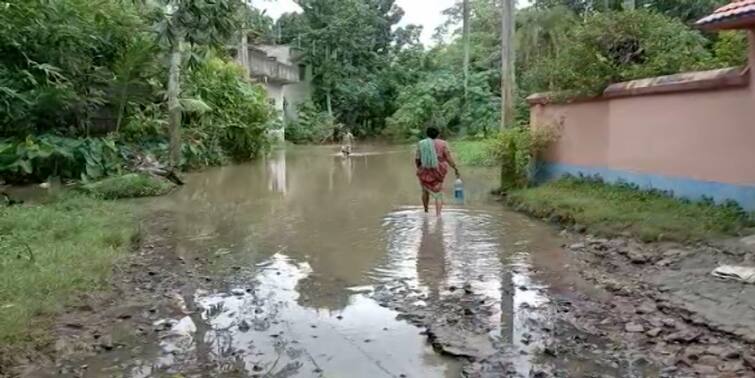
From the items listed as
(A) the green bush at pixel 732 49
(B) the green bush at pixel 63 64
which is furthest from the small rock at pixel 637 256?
(B) the green bush at pixel 63 64

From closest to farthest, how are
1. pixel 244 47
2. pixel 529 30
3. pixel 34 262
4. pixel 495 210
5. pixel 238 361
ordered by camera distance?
pixel 238 361
pixel 34 262
pixel 495 210
pixel 529 30
pixel 244 47

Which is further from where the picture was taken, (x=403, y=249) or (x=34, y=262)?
(x=403, y=249)

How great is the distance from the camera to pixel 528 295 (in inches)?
257

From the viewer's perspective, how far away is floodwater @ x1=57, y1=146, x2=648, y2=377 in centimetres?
493

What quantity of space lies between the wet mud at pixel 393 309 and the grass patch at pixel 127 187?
3.59 meters

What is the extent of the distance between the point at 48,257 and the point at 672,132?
8791 mm

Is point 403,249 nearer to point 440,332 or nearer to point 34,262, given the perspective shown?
point 440,332

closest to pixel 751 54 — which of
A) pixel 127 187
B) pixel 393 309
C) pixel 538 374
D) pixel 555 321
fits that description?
pixel 555 321

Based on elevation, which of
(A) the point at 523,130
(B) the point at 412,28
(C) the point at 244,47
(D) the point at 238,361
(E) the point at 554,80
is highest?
(B) the point at 412,28

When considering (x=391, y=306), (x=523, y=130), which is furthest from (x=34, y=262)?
(x=523, y=130)

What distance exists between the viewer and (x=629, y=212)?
951cm

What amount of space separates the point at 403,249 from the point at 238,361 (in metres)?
4.17

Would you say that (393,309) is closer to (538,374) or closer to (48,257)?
(538,374)

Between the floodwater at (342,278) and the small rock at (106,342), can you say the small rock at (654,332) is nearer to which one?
the floodwater at (342,278)
